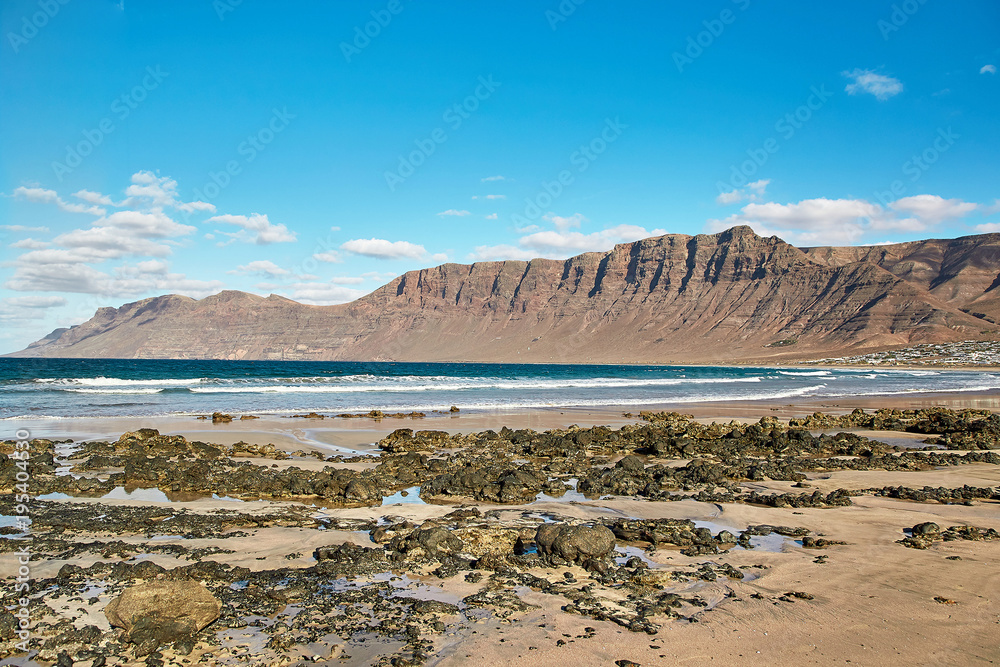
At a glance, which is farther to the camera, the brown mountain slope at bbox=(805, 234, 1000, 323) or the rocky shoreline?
the brown mountain slope at bbox=(805, 234, 1000, 323)

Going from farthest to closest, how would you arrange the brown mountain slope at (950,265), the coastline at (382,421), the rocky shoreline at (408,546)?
1. the brown mountain slope at (950,265)
2. the coastline at (382,421)
3. the rocky shoreline at (408,546)

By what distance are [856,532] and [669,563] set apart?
125 inches

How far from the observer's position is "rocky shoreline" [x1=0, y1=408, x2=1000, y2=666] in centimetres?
505

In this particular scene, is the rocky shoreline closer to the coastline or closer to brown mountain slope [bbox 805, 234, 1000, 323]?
the coastline

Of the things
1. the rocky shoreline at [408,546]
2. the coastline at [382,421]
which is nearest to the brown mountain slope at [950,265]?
the coastline at [382,421]

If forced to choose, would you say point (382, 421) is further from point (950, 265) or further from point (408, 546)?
point (950, 265)

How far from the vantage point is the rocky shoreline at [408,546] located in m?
5.05

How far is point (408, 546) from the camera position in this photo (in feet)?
23.6

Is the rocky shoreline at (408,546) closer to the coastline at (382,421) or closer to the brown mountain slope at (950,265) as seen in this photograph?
the coastline at (382,421)

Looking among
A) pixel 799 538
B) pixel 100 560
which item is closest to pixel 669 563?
pixel 799 538

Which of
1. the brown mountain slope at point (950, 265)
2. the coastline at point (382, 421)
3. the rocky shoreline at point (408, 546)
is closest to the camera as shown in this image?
the rocky shoreline at point (408, 546)

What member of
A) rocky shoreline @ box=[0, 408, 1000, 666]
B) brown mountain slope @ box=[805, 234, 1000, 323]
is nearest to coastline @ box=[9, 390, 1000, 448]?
rocky shoreline @ box=[0, 408, 1000, 666]

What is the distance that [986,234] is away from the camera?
184375mm

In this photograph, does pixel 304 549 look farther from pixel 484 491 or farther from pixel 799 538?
pixel 799 538
